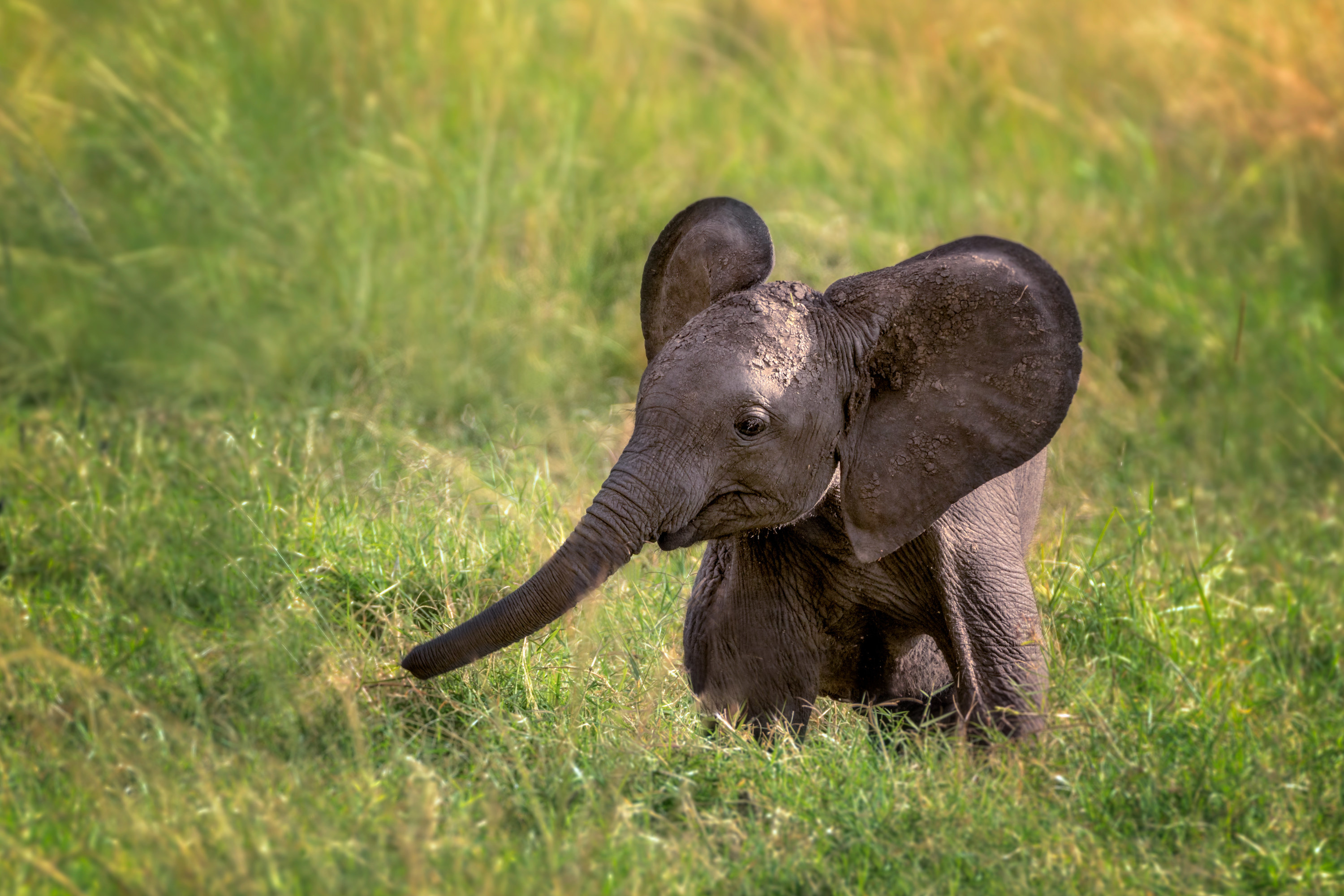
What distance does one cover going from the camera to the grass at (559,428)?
3.20 meters

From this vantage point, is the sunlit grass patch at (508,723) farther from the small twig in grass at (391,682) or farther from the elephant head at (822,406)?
the elephant head at (822,406)

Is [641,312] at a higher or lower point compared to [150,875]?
higher

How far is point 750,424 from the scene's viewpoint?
3.13m

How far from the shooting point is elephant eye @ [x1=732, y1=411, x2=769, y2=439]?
3.12 meters

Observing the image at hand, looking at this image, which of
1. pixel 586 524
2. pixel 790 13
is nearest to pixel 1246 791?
pixel 586 524

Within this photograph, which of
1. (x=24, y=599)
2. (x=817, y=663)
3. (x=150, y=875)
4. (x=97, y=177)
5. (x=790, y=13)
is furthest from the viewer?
(x=790, y=13)

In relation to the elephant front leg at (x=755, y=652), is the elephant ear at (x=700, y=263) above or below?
above

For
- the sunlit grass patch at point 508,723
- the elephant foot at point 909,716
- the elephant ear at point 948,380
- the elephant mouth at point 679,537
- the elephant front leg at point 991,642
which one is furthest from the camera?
the elephant foot at point 909,716

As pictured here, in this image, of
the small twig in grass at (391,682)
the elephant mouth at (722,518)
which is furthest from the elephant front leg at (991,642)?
the small twig in grass at (391,682)

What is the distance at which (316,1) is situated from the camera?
772 cm

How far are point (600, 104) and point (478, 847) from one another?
5549 millimetres

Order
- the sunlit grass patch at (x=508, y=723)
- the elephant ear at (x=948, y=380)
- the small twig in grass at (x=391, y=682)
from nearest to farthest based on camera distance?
the sunlit grass patch at (x=508, y=723) → the elephant ear at (x=948, y=380) → the small twig in grass at (x=391, y=682)

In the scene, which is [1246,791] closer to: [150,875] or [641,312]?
[641,312]

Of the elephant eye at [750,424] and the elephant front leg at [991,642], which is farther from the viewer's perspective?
the elephant front leg at [991,642]
